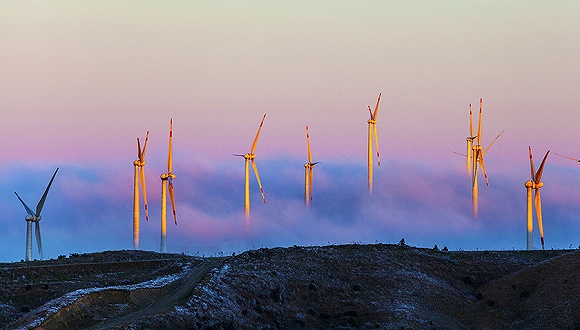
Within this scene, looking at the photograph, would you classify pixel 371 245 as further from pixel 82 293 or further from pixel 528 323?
pixel 82 293

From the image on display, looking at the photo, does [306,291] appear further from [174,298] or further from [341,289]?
[174,298]

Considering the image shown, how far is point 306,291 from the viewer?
443 feet

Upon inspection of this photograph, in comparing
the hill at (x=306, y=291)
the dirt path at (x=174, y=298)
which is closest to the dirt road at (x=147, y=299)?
the dirt path at (x=174, y=298)

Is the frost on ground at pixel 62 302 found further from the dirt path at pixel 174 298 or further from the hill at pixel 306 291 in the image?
the dirt path at pixel 174 298

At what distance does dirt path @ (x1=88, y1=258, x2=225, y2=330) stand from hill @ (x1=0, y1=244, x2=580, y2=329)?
0.94ft

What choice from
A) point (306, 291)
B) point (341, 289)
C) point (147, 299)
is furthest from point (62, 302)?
point (341, 289)

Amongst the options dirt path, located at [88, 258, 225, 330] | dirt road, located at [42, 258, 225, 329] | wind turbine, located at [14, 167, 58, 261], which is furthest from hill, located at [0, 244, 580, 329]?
wind turbine, located at [14, 167, 58, 261]

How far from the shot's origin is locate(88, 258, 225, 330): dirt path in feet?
375

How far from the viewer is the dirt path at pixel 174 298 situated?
114m

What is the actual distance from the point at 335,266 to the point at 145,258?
39.1 metres

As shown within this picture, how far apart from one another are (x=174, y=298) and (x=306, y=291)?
17773 mm

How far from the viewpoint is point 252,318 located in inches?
4894

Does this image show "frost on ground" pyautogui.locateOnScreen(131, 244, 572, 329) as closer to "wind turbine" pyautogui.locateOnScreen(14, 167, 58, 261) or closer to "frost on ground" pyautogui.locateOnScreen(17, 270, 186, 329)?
"frost on ground" pyautogui.locateOnScreen(17, 270, 186, 329)

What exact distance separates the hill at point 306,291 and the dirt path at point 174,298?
29 cm
